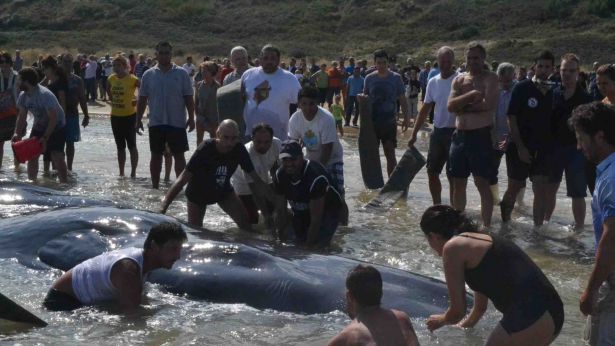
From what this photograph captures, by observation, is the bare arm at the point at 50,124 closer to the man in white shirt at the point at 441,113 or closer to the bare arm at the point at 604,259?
the man in white shirt at the point at 441,113

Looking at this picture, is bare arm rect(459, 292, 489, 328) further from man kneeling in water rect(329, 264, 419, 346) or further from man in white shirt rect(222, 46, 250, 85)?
man in white shirt rect(222, 46, 250, 85)

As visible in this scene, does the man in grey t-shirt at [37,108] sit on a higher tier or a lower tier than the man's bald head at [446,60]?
lower

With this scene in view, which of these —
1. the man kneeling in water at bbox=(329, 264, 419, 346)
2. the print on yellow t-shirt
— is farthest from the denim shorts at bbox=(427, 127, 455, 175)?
the man kneeling in water at bbox=(329, 264, 419, 346)

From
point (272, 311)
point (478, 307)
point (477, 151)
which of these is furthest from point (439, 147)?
point (478, 307)

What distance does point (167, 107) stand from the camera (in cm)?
1148

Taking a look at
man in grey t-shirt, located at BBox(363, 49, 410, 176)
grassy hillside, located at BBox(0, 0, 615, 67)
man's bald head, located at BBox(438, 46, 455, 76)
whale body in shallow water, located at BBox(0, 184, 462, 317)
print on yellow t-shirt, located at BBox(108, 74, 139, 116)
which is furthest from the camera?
grassy hillside, located at BBox(0, 0, 615, 67)

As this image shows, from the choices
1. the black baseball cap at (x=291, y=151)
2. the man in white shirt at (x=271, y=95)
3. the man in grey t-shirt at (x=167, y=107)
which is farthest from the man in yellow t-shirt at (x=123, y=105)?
the black baseball cap at (x=291, y=151)

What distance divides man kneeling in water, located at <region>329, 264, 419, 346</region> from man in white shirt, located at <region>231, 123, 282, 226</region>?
4103 millimetres

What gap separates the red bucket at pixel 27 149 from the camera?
11320mm

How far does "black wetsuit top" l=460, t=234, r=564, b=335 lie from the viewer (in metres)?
4.83

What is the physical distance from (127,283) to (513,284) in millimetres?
2516

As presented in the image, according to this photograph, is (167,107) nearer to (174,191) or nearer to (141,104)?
(141,104)

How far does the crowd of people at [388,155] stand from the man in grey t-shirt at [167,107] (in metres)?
0.02

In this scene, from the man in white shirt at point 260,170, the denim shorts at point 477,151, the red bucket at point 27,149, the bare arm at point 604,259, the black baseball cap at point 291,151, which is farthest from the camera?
the red bucket at point 27,149
